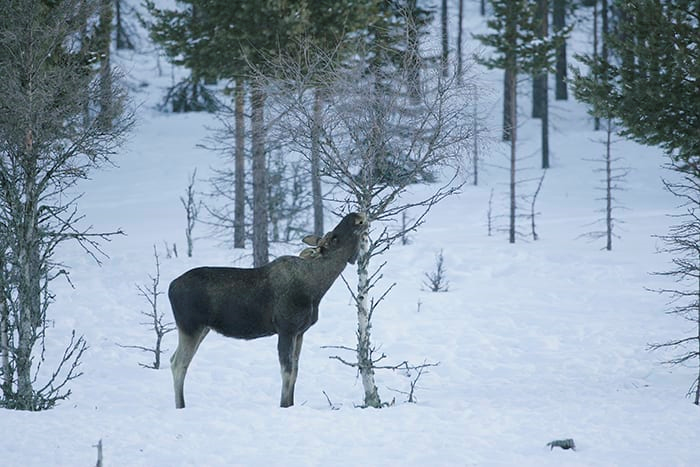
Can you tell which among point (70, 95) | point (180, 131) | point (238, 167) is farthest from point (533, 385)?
point (180, 131)

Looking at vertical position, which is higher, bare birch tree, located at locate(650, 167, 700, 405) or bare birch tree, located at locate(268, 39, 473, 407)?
bare birch tree, located at locate(268, 39, 473, 407)

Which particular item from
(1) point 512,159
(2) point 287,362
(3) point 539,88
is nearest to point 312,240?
Answer: (2) point 287,362

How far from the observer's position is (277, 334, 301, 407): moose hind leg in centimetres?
882

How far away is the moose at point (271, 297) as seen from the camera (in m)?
8.85

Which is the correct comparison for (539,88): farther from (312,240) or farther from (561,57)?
(312,240)

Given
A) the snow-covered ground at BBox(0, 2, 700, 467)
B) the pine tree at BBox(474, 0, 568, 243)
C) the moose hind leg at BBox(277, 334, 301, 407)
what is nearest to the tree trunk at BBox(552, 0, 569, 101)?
the pine tree at BBox(474, 0, 568, 243)

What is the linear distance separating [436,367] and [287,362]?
5.18 m

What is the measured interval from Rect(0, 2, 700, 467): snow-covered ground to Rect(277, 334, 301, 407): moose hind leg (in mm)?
206

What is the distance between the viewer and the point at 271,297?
8.91 metres

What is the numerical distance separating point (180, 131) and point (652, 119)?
36.3 m

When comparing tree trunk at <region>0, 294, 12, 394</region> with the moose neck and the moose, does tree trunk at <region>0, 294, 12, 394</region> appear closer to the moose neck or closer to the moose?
the moose

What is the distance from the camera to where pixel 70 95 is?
953 centimetres

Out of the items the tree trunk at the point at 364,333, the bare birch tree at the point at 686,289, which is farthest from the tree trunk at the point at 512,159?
the tree trunk at the point at 364,333

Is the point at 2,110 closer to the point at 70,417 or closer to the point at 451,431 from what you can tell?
the point at 70,417
